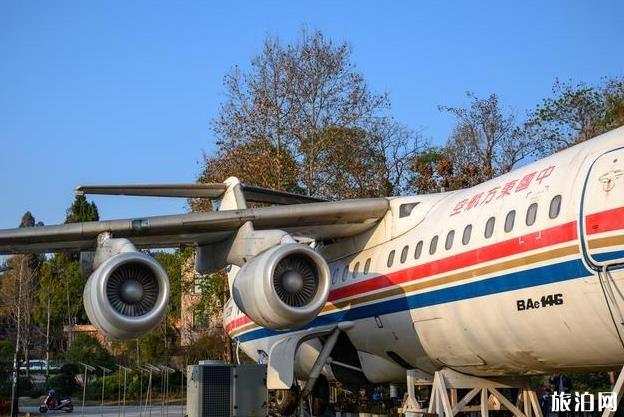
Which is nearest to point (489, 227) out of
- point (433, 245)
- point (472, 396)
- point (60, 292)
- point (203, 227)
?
point (433, 245)

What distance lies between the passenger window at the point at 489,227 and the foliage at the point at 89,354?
34.6 metres

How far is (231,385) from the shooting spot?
13.6m

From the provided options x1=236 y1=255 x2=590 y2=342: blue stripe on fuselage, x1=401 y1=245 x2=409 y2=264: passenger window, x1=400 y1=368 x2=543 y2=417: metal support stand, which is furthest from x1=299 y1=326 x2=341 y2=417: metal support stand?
x1=401 y1=245 x2=409 y2=264: passenger window

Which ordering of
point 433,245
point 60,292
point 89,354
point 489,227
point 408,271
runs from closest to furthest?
1. point 489,227
2. point 433,245
3. point 408,271
4. point 89,354
5. point 60,292

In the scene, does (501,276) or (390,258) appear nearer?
(501,276)

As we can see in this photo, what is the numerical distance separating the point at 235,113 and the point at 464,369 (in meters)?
17.9

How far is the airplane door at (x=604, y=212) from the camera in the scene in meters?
7.84

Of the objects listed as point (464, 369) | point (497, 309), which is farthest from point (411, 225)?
point (497, 309)

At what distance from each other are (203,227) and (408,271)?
301 centimetres

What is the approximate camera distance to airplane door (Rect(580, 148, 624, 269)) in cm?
784

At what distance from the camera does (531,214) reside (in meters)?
9.09

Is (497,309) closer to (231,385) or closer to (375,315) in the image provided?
(375,315)

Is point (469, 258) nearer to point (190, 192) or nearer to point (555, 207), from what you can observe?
point (555, 207)

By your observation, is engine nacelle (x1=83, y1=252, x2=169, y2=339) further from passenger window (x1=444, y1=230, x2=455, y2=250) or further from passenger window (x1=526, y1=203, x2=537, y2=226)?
passenger window (x1=526, y1=203, x2=537, y2=226)
